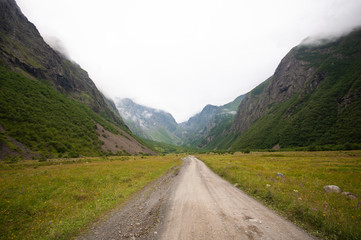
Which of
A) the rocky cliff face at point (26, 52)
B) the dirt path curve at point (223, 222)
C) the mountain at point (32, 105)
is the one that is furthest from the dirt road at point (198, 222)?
the rocky cliff face at point (26, 52)

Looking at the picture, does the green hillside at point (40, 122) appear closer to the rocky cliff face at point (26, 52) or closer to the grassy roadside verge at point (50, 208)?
the rocky cliff face at point (26, 52)

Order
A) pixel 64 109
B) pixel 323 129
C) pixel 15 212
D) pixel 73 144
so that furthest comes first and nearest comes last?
1. pixel 323 129
2. pixel 64 109
3. pixel 73 144
4. pixel 15 212

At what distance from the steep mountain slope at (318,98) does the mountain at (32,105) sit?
139 meters

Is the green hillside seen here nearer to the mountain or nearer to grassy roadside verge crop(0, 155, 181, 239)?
the mountain

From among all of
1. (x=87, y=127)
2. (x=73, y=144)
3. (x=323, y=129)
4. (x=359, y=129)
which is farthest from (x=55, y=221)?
(x=323, y=129)

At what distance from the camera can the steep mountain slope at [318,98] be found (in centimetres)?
9684

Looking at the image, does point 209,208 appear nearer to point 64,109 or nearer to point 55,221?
point 55,221

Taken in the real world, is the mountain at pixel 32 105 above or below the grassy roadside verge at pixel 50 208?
above

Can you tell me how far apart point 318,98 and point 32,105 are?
20205cm

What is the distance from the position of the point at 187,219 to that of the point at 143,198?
221 inches

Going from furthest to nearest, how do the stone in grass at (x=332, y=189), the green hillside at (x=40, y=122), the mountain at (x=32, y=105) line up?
1. the green hillside at (x=40, y=122)
2. the mountain at (x=32, y=105)
3. the stone in grass at (x=332, y=189)

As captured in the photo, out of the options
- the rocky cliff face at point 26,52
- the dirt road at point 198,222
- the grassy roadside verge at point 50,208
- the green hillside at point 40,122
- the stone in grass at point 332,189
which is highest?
the rocky cliff face at point 26,52

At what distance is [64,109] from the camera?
8050cm

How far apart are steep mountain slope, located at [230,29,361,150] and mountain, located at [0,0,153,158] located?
457 feet
